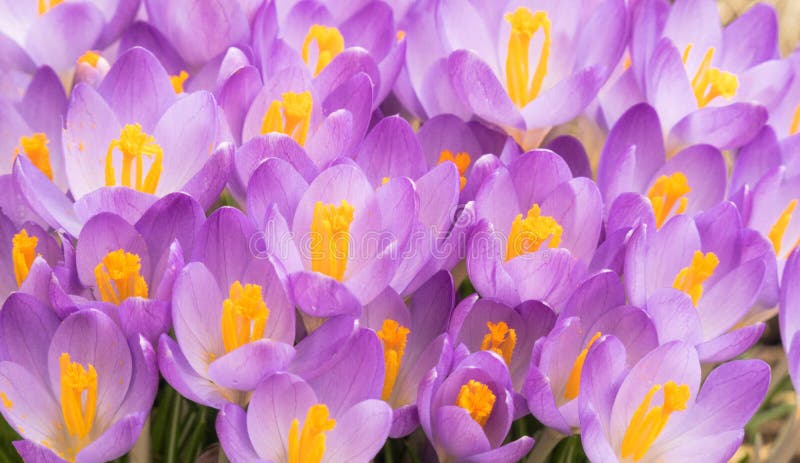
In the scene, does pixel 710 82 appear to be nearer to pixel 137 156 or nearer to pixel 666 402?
pixel 666 402

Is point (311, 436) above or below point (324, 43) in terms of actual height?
below

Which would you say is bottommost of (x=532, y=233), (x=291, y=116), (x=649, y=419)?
(x=649, y=419)

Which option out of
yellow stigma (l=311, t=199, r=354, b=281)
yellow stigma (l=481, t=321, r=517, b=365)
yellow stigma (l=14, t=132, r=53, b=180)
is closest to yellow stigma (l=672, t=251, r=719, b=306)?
yellow stigma (l=481, t=321, r=517, b=365)

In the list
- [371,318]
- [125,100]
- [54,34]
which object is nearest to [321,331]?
[371,318]

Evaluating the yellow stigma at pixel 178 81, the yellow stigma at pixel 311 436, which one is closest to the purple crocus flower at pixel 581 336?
the yellow stigma at pixel 311 436

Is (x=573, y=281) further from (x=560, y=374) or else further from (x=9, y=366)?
(x=9, y=366)

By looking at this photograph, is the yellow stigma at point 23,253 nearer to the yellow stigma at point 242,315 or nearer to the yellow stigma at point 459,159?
the yellow stigma at point 242,315

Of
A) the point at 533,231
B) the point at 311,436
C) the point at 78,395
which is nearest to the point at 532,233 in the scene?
the point at 533,231
